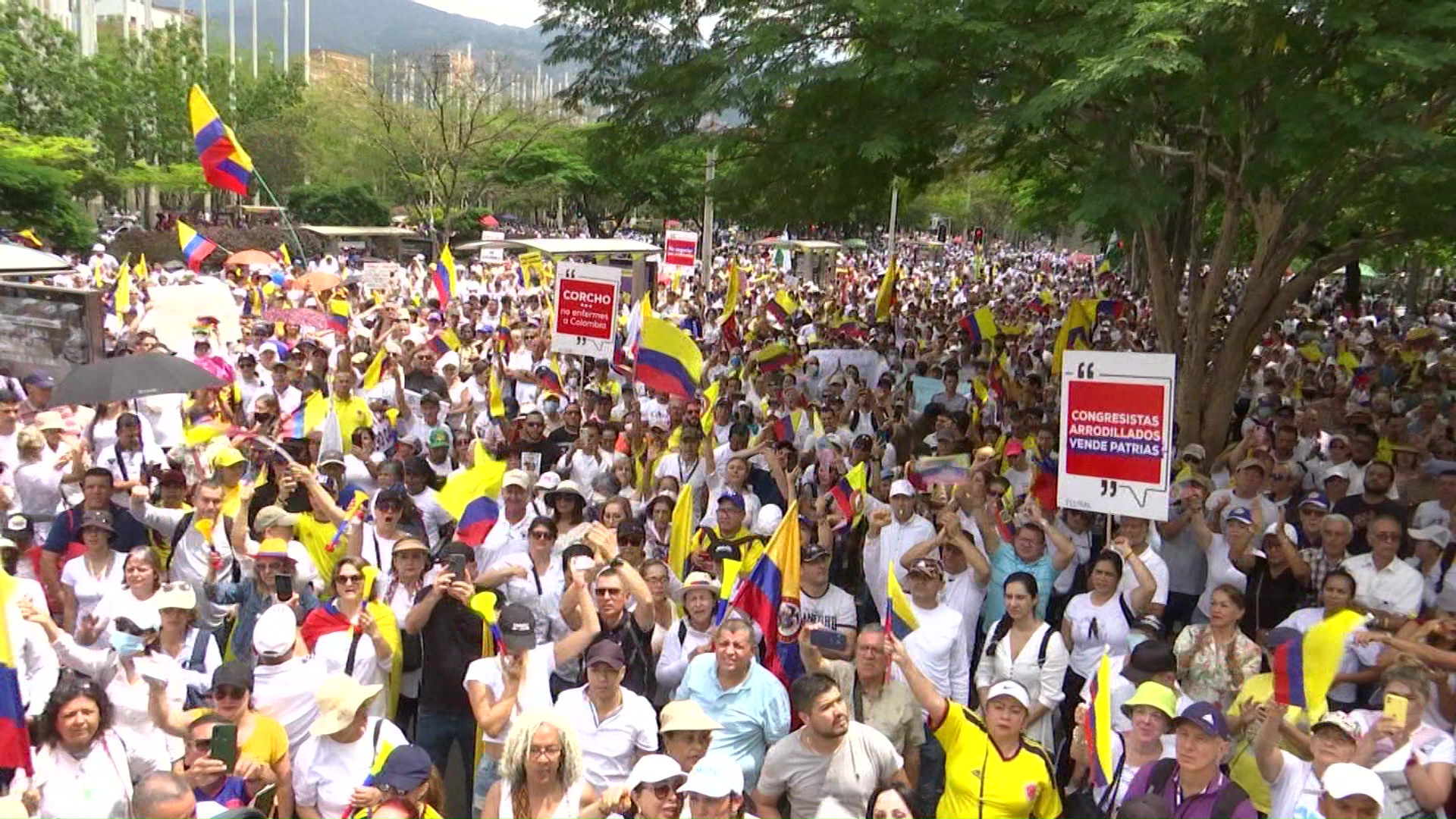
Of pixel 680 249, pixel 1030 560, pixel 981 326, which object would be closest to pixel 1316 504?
pixel 1030 560

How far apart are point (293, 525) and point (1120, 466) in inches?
176

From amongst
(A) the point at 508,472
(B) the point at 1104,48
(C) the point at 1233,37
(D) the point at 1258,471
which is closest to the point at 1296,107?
(C) the point at 1233,37

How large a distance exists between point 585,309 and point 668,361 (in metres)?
1.04

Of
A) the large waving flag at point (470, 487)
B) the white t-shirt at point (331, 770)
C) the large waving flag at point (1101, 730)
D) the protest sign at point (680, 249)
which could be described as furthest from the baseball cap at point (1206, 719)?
the protest sign at point (680, 249)

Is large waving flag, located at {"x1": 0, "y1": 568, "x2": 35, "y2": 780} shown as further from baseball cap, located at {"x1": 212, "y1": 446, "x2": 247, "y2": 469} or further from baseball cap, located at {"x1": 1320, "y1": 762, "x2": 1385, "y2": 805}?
baseball cap, located at {"x1": 1320, "y1": 762, "x2": 1385, "y2": 805}

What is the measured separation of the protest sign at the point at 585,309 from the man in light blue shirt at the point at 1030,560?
535 centimetres

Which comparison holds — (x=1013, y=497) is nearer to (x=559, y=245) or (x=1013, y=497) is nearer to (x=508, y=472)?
(x=508, y=472)

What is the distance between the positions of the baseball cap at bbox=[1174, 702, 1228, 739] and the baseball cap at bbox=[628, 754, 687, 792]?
1742 millimetres

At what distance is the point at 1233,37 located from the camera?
348 inches

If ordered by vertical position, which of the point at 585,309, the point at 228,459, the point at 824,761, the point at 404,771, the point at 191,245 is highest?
the point at 191,245

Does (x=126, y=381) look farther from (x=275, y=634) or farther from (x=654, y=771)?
(x=654, y=771)

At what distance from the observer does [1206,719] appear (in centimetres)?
440

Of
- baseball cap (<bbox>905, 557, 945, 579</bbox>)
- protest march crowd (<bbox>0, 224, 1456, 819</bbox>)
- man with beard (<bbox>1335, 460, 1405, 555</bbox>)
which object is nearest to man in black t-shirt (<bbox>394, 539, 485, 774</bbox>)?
protest march crowd (<bbox>0, 224, 1456, 819</bbox>)

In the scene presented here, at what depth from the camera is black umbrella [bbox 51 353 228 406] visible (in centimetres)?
836
